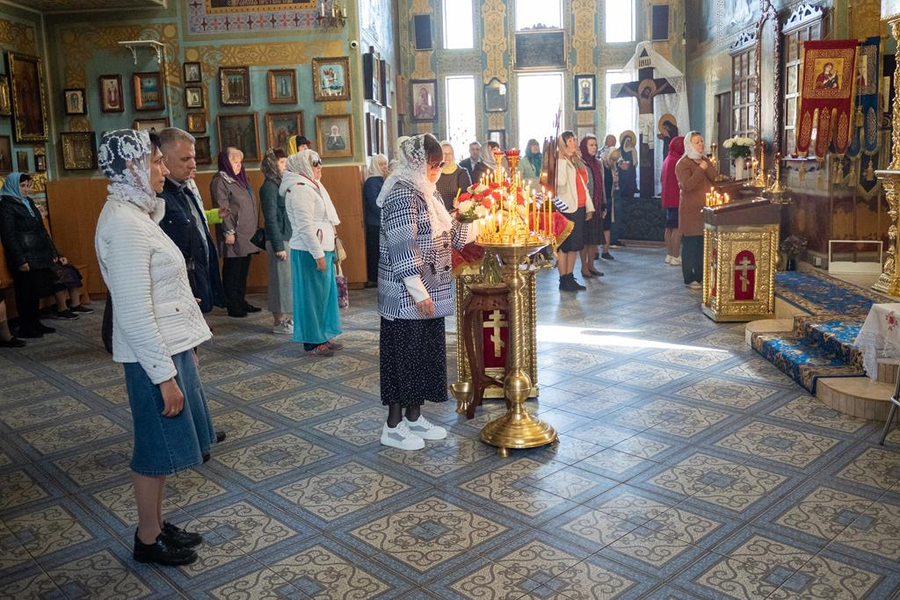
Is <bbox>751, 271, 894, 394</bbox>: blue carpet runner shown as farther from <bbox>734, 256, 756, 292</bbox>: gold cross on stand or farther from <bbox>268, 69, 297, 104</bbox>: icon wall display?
<bbox>268, 69, 297, 104</bbox>: icon wall display

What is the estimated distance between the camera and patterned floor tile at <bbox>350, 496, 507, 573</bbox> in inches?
122

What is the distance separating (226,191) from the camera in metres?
7.89

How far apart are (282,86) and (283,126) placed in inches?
18.0

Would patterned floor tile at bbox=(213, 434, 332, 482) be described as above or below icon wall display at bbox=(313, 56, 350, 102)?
below

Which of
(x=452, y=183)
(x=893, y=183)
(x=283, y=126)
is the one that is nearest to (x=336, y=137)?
(x=283, y=126)

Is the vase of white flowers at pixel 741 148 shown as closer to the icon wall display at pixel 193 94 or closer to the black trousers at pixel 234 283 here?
the black trousers at pixel 234 283

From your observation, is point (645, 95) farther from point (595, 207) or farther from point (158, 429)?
point (158, 429)

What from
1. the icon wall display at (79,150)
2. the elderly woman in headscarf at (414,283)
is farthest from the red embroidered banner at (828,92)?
the icon wall display at (79,150)

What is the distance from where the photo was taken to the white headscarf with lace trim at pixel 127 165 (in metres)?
Answer: 2.76

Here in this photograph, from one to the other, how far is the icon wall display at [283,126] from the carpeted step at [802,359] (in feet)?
19.2

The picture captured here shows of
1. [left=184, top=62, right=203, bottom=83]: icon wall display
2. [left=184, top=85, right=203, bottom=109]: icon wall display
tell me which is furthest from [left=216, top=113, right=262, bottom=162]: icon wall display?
[left=184, top=62, right=203, bottom=83]: icon wall display

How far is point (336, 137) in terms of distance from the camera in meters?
9.62

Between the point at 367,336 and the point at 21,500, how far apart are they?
358 cm

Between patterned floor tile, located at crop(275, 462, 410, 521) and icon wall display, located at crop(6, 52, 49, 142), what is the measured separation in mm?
7039
